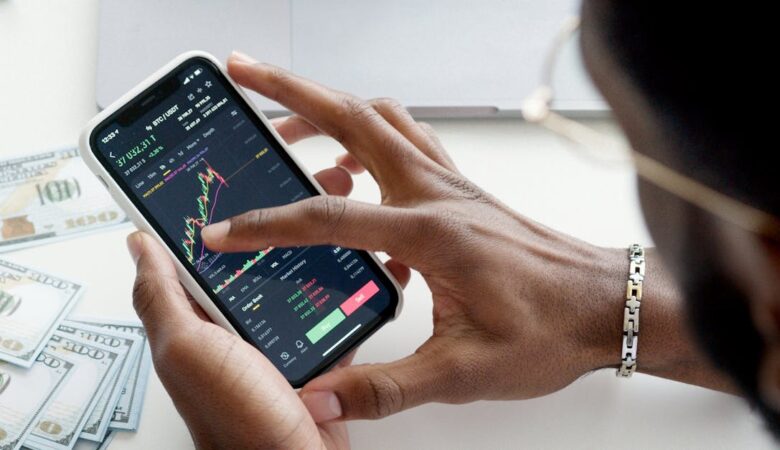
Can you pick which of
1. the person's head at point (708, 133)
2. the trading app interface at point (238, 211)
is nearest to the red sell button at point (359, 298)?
the trading app interface at point (238, 211)

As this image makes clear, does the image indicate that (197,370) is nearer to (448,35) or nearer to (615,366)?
(615,366)

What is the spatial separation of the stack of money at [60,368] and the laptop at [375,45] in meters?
0.23

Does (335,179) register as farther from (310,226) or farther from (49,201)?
(49,201)

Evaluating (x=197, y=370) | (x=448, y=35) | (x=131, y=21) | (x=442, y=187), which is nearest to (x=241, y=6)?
(x=131, y=21)

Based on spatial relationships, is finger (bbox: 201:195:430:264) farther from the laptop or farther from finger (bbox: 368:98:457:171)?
the laptop

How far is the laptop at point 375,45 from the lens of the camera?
95 centimetres

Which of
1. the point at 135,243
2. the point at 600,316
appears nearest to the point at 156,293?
the point at 135,243

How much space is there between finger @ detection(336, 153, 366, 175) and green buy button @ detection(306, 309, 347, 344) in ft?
0.54

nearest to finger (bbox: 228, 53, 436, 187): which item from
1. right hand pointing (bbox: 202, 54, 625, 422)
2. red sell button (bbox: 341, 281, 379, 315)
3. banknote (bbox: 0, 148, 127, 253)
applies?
right hand pointing (bbox: 202, 54, 625, 422)

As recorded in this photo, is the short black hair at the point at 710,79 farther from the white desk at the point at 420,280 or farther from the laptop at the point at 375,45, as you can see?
the laptop at the point at 375,45

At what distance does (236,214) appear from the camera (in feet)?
2.66

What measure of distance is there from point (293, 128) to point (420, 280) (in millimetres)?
210

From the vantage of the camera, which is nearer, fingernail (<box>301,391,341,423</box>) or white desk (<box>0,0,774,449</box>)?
fingernail (<box>301,391,341,423</box>)

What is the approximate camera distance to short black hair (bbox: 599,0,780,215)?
1.19ft
